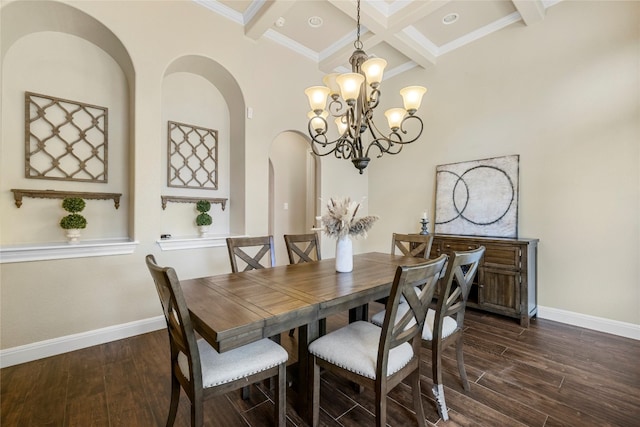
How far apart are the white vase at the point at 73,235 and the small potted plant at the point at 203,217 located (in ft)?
3.64

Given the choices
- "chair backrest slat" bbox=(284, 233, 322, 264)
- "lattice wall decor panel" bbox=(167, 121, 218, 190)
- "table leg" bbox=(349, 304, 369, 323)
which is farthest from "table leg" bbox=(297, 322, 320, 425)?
"lattice wall decor panel" bbox=(167, 121, 218, 190)

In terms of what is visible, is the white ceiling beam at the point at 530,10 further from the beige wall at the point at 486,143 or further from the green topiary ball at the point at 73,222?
the green topiary ball at the point at 73,222

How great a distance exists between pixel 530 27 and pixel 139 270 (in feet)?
16.6

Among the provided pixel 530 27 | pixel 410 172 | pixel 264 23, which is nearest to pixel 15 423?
pixel 264 23

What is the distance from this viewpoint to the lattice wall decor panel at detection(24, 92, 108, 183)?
8.21ft

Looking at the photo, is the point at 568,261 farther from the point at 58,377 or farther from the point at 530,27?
the point at 58,377

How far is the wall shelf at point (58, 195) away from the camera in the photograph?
2.42 metres

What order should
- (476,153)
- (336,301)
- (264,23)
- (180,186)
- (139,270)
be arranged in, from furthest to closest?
1. (476,153)
2. (180,186)
3. (264,23)
4. (139,270)
5. (336,301)

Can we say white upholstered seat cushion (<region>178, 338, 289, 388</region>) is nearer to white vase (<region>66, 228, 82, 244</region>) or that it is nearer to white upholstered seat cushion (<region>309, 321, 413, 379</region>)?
white upholstered seat cushion (<region>309, 321, 413, 379</region>)

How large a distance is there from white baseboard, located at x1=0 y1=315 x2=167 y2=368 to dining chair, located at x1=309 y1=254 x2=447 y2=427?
2.10 m

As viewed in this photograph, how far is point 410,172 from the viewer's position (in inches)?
171

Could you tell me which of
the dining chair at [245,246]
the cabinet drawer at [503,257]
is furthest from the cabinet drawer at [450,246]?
the dining chair at [245,246]

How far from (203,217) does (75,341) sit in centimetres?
159

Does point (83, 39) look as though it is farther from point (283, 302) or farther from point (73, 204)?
point (283, 302)
